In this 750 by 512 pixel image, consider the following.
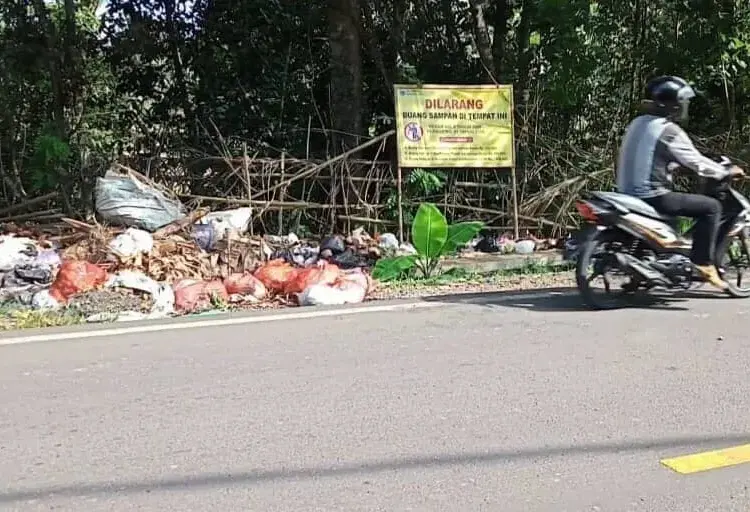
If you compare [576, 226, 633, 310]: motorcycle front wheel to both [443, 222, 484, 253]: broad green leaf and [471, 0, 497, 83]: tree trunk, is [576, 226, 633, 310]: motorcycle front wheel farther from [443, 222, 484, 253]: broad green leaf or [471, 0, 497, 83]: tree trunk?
[471, 0, 497, 83]: tree trunk

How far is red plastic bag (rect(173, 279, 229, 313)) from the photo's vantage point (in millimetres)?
7736

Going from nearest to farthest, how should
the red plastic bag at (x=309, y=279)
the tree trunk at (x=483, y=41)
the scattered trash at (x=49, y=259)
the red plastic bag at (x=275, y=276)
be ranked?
1. the red plastic bag at (x=309, y=279)
2. the red plastic bag at (x=275, y=276)
3. the scattered trash at (x=49, y=259)
4. the tree trunk at (x=483, y=41)

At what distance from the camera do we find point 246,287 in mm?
8109

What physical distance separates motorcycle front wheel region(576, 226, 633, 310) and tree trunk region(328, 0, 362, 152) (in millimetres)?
5991

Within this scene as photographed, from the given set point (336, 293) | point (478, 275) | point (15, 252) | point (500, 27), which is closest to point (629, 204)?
point (336, 293)

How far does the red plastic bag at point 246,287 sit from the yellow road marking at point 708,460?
16.3 ft

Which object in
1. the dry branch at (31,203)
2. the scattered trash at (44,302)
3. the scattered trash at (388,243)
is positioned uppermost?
the dry branch at (31,203)

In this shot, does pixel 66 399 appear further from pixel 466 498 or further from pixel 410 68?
pixel 410 68

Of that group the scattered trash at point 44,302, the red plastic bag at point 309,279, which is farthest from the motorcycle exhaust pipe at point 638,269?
the scattered trash at point 44,302

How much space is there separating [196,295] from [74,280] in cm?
119

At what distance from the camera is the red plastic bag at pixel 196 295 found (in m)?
7.74

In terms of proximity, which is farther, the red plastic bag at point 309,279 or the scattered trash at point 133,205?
the scattered trash at point 133,205

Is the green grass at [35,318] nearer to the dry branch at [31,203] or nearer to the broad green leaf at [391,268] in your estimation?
the broad green leaf at [391,268]

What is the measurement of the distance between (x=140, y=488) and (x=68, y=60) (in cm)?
1195
